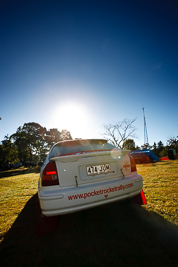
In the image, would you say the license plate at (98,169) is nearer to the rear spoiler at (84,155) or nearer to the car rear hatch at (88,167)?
the car rear hatch at (88,167)

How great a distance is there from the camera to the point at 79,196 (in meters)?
1.60

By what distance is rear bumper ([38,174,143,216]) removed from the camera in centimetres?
154

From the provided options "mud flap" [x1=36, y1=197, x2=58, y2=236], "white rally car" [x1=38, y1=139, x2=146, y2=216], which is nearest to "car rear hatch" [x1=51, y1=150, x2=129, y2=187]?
"white rally car" [x1=38, y1=139, x2=146, y2=216]

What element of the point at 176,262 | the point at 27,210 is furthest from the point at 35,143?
the point at 176,262

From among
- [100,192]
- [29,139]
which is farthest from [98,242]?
[29,139]

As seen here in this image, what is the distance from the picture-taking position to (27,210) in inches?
116

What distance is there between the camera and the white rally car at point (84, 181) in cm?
156

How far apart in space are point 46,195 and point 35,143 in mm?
41263

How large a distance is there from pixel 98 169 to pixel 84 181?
0.88 ft

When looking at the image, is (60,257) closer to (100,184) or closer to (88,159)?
(100,184)

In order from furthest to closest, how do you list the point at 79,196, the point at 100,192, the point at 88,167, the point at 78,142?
the point at 78,142 < the point at 88,167 < the point at 100,192 < the point at 79,196

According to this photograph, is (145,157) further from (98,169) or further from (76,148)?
(98,169)

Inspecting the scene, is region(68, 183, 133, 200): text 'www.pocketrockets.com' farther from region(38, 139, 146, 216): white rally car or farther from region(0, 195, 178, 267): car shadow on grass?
region(0, 195, 178, 267): car shadow on grass

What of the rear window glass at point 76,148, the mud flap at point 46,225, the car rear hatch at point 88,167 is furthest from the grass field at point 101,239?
the rear window glass at point 76,148
